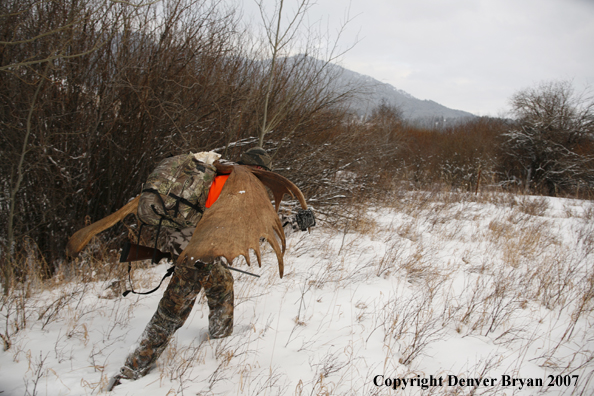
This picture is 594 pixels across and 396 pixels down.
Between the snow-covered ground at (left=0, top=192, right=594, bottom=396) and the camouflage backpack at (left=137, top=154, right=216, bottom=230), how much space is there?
0.96m

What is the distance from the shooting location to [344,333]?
2.55 m

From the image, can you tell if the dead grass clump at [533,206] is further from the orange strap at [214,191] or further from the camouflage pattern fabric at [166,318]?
the camouflage pattern fabric at [166,318]

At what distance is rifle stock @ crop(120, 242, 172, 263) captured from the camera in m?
2.04

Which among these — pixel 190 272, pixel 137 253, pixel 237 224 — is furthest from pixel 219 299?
pixel 237 224

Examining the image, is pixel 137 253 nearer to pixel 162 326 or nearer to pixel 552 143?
pixel 162 326

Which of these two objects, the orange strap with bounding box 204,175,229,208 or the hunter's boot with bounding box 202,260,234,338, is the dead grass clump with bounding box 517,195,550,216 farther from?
the orange strap with bounding box 204,175,229,208

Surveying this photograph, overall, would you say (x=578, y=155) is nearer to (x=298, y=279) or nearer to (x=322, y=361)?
(x=298, y=279)

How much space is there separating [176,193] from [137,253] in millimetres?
698

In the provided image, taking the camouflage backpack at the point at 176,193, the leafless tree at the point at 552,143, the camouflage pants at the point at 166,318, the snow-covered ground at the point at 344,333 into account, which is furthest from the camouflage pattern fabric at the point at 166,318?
the leafless tree at the point at 552,143

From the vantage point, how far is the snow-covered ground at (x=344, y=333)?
194 centimetres

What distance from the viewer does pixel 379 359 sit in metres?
2.22

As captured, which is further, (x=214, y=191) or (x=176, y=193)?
(x=214, y=191)

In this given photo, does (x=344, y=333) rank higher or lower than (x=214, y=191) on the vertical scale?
lower

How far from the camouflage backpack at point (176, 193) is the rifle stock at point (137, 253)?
0.34 metres
